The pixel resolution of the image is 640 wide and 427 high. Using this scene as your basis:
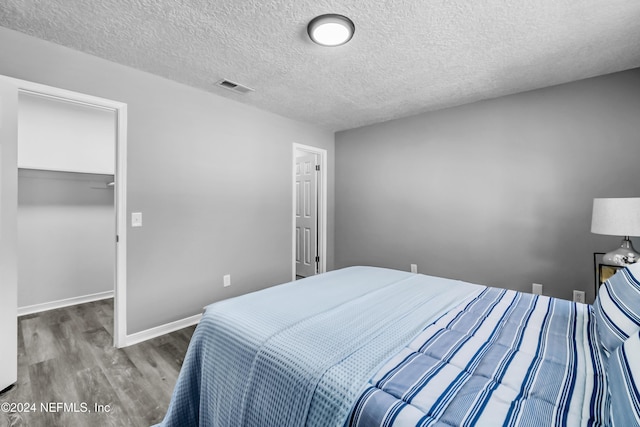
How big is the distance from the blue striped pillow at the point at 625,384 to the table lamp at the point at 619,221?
5.38 ft

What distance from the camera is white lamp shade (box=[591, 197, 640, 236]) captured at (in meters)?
1.93

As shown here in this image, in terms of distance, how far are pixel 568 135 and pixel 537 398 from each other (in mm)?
2844

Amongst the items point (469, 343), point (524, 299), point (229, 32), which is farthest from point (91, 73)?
point (524, 299)

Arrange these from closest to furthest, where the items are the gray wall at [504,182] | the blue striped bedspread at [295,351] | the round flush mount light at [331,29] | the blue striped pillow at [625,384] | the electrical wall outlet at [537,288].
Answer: the blue striped pillow at [625,384]
the blue striped bedspread at [295,351]
the round flush mount light at [331,29]
the gray wall at [504,182]
the electrical wall outlet at [537,288]

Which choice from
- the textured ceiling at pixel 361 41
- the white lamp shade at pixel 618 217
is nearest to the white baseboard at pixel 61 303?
the textured ceiling at pixel 361 41

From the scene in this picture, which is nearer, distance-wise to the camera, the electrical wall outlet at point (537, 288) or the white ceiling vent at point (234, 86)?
the white ceiling vent at point (234, 86)

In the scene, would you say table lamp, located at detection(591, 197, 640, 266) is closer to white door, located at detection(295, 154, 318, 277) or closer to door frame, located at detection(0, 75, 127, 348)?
white door, located at detection(295, 154, 318, 277)

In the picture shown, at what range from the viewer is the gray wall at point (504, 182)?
2.52 meters

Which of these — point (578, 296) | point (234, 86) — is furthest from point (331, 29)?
point (578, 296)

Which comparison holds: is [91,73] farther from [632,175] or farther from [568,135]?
[632,175]

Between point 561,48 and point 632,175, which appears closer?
point 561,48

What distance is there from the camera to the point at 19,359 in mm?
2156

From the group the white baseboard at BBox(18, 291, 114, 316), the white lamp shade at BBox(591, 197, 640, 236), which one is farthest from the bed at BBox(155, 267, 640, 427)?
the white baseboard at BBox(18, 291, 114, 316)

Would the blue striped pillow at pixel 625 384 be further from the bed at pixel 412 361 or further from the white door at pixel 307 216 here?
the white door at pixel 307 216
